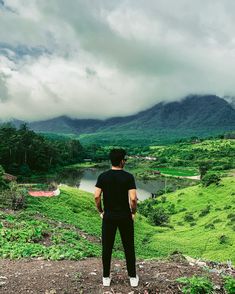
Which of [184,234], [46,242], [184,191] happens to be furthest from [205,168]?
[46,242]

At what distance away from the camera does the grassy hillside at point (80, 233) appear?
14828mm

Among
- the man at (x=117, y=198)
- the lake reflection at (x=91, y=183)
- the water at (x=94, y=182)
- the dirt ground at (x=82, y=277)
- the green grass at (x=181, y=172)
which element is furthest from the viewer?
the green grass at (x=181, y=172)

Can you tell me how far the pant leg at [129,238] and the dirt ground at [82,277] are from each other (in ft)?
Answer: 1.90

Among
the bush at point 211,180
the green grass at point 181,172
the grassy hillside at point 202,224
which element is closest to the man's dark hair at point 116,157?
the grassy hillside at point 202,224

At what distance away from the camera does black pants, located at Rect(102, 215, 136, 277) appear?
9461 millimetres

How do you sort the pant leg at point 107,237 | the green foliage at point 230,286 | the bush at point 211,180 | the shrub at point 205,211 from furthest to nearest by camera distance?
the bush at point 211,180, the shrub at point 205,211, the green foliage at point 230,286, the pant leg at point 107,237

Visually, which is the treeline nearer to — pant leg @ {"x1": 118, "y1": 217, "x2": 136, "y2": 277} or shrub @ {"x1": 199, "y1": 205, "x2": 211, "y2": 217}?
shrub @ {"x1": 199, "y1": 205, "x2": 211, "y2": 217}

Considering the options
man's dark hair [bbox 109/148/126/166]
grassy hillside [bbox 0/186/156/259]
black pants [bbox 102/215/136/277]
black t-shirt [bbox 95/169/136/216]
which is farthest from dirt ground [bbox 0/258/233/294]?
man's dark hair [bbox 109/148/126/166]

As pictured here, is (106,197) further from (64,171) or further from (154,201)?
(64,171)

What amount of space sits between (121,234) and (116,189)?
3.99 ft

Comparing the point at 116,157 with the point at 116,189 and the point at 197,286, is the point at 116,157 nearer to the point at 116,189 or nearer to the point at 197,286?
the point at 116,189

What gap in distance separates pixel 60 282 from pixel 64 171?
12743 cm

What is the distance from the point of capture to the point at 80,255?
13.2 m

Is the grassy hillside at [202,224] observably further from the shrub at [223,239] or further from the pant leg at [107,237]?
the pant leg at [107,237]
